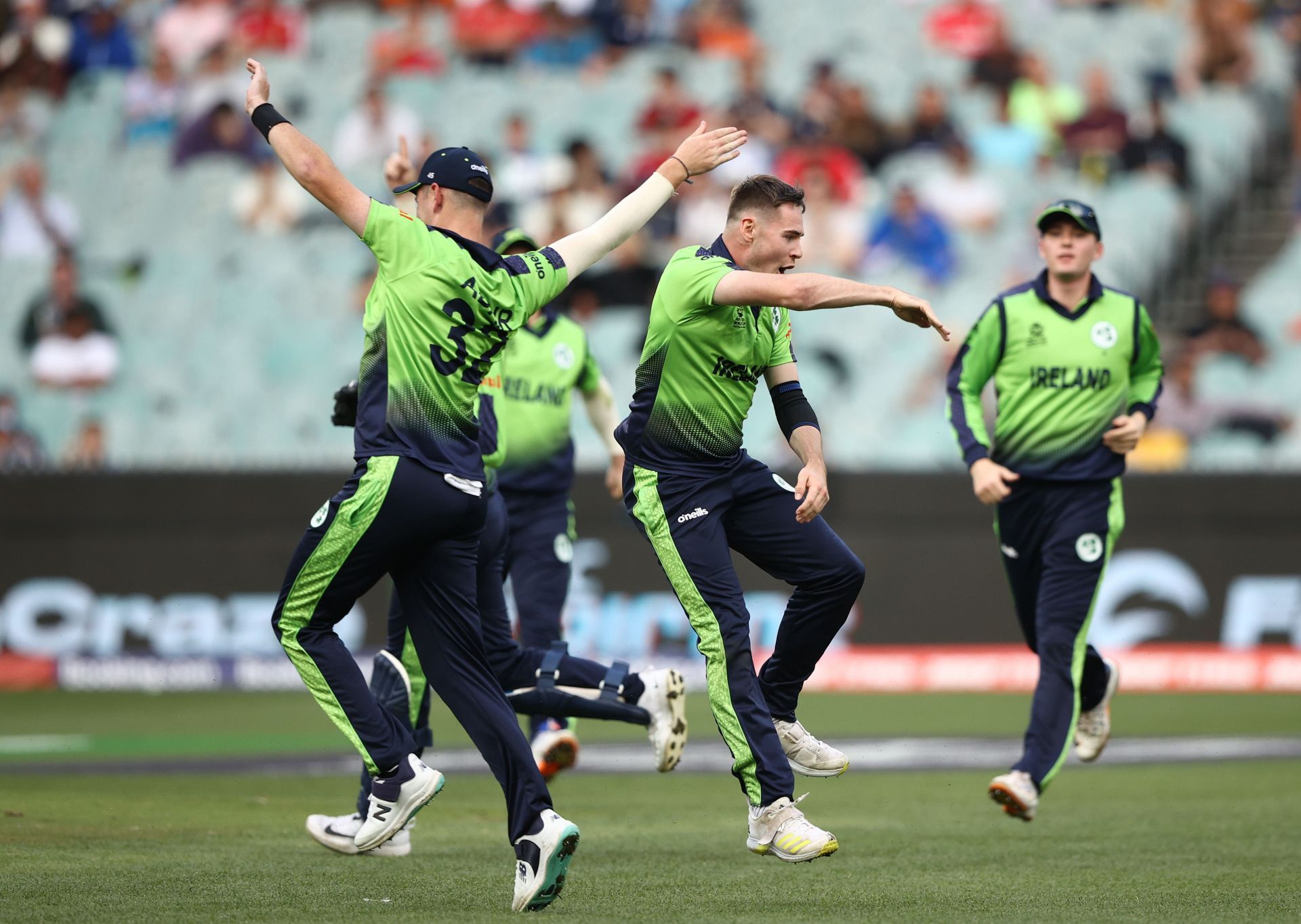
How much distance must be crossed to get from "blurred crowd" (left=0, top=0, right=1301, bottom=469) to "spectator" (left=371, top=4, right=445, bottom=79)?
0.03 m

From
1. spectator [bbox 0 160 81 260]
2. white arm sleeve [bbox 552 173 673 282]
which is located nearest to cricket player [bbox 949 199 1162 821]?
white arm sleeve [bbox 552 173 673 282]

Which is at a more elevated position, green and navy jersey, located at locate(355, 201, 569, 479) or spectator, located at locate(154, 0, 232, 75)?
spectator, located at locate(154, 0, 232, 75)

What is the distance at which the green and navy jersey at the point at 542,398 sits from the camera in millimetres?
10000

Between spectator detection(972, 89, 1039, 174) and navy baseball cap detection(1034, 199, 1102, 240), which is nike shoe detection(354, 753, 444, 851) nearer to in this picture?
navy baseball cap detection(1034, 199, 1102, 240)

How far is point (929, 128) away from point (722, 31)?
2951 mm

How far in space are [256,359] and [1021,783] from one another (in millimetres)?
12026

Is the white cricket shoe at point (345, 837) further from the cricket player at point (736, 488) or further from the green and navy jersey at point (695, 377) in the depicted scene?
the green and navy jersey at point (695, 377)

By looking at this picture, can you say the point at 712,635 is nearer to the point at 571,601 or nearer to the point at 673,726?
the point at 673,726

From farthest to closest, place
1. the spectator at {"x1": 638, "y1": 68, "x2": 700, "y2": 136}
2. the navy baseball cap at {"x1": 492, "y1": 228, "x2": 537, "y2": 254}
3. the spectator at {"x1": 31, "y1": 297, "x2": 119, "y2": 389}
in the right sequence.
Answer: the spectator at {"x1": 638, "y1": 68, "x2": 700, "y2": 136} → the spectator at {"x1": 31, "y1": 297, "x2": 119, "y2": 389} → the navy baseball cap at {"x1": 492, "y1": 228, "x2": 537, "y2": 254}

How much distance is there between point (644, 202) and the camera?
248 inches

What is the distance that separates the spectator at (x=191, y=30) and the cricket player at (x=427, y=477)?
14.9 metres

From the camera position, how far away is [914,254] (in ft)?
59.3

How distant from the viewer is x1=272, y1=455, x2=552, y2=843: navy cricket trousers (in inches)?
232

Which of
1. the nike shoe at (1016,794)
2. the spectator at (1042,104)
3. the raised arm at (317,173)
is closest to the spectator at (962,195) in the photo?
the spectator at (1042,104)
